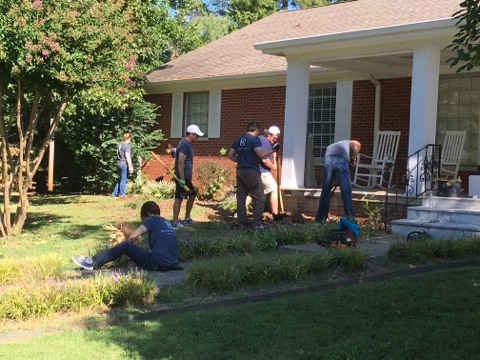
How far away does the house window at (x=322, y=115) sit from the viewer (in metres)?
15.5

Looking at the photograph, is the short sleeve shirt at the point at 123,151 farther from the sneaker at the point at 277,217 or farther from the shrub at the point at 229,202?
the sneaker at the point at 277,217

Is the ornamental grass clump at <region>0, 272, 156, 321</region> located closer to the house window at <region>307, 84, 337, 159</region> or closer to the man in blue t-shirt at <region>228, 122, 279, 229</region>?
the man in blue t-shirt at <region>228, 122, 279, 229</region>

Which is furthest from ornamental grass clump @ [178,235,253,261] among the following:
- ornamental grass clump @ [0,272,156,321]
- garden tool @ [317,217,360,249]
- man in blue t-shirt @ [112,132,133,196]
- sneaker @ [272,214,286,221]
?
man in blue t-shirt @ [112,132,133,196]

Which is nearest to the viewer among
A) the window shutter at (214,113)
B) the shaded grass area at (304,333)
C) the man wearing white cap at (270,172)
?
the shaded grass area at (304,333)

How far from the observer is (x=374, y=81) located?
47.3 feet

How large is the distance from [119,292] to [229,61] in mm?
13452

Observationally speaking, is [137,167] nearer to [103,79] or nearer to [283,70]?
[283,70]

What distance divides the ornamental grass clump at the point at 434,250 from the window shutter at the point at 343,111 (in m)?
6.81

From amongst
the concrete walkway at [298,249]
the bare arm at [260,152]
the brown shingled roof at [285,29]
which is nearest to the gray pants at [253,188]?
the bare arm at [260,152]

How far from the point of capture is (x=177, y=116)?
19031 millimetres

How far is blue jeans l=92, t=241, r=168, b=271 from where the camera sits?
7121 millimetres

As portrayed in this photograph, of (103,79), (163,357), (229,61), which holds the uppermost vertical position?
(229,61)

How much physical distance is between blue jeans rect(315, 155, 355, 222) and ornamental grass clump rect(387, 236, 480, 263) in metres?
2.38

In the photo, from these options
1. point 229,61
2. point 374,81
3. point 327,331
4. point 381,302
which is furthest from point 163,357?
point 229,61
